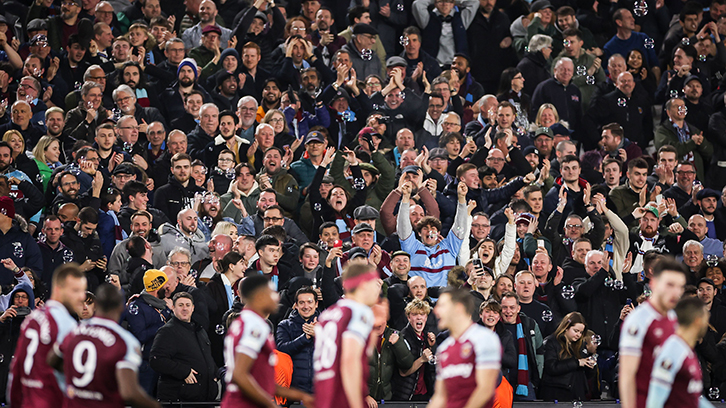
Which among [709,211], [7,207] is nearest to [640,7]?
[709,211]

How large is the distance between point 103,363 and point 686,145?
39.8 feet

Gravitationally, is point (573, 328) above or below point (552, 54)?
below

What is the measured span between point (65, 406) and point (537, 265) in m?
7.26

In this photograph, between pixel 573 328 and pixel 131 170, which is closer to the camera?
pixel 573 328

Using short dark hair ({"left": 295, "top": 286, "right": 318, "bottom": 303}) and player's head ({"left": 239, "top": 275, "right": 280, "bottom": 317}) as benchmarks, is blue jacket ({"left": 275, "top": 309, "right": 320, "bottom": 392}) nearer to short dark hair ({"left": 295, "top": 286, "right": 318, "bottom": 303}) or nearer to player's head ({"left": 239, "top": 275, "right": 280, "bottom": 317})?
short dark hair ({"left": 295, "top": 286, "right": 318, "bottom": 303})

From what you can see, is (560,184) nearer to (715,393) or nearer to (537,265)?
(537,265)

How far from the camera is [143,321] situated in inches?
473

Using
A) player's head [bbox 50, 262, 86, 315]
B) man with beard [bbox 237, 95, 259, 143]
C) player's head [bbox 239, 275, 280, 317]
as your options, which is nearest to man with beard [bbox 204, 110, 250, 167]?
man with beard [bbox 237, 95, 259, 143]

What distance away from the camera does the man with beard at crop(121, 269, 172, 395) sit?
12.0 metres

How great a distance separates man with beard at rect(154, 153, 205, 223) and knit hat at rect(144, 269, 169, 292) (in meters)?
2.24

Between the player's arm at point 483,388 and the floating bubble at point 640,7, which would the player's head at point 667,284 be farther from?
the floating bubble at point 640,7

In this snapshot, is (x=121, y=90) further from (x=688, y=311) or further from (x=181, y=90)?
(x=688, y=311)

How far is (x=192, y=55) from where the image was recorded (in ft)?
57.9

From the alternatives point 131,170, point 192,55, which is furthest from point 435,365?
point 192,55
